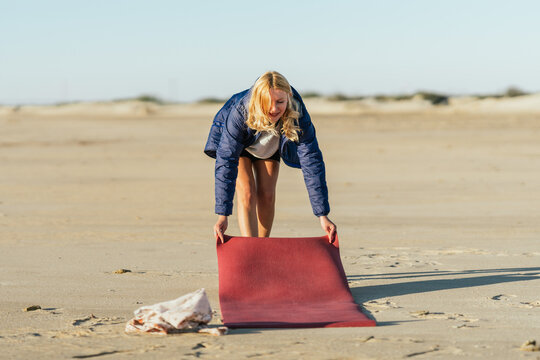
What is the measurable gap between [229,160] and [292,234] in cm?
272

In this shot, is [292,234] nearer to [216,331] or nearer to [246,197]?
[246,197]

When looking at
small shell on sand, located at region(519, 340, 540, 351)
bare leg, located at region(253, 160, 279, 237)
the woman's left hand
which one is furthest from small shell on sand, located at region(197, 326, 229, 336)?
bare leg, located at region(253, 160, 279, 237)

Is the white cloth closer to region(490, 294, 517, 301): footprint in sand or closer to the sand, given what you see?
the sand

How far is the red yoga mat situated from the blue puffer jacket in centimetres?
26

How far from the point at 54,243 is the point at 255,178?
2.28 metres

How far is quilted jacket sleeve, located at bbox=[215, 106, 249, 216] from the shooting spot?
201 inches

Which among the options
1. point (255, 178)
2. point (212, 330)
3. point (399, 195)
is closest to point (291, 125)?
point (255, 178)

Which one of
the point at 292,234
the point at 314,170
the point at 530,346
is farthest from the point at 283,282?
the point at 292,234

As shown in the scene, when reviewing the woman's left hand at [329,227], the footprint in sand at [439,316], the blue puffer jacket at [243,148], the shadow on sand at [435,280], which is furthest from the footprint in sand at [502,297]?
the blue puffer jacket at [243,148]

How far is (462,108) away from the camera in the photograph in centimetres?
4219

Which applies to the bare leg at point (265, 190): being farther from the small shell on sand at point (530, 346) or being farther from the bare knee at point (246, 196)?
the small shell on sand at point (530, 346)

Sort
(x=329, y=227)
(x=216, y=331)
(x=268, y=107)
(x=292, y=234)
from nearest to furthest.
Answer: (x=216, y=331) < (x=268, y=107) < (x=329, y=227) < (x=292, y=234)

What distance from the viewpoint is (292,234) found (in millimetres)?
7727

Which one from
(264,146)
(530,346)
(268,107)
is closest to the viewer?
(530,346)
